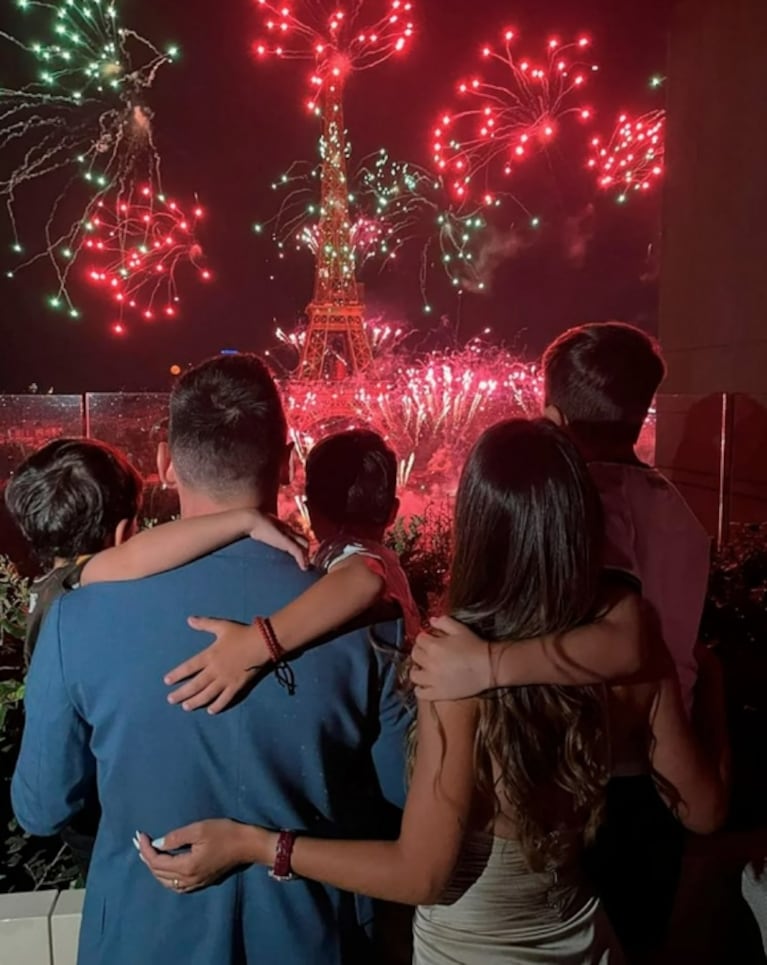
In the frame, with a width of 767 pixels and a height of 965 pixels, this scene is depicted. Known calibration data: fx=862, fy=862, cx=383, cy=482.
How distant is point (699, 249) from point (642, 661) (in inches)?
370

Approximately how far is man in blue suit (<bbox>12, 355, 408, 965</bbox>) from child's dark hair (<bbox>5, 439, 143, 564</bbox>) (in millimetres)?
828

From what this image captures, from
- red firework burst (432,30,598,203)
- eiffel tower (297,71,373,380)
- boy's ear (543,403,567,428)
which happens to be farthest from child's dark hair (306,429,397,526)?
eiffel tower (297,71,373,380)

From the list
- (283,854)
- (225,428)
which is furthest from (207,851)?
(225,428)

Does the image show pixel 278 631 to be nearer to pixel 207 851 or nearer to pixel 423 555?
pixel 207 851

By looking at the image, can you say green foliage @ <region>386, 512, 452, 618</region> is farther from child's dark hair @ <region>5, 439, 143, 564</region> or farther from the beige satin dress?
the beige satin dress

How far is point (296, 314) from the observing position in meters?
54.0

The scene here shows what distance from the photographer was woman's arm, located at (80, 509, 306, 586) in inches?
63.5

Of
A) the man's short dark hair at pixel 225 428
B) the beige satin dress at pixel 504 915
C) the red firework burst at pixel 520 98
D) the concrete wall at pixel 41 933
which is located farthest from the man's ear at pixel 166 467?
the red firework burst at pixel 520 98

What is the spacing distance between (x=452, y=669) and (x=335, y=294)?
24772 millimetres

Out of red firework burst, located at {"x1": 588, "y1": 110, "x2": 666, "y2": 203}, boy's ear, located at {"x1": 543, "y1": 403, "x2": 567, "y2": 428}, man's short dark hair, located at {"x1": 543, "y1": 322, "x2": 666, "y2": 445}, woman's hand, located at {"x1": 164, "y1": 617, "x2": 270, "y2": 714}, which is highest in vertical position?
red firework burst, located at {"x1": 588, "y1": 110, "x2": 666, "y2": 203}

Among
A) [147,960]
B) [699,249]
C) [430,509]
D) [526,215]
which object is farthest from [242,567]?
[526,215]

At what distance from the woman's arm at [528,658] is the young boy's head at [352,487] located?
1.33m

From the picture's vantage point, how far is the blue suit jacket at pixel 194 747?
1.55m

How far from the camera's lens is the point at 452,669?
1416mm
